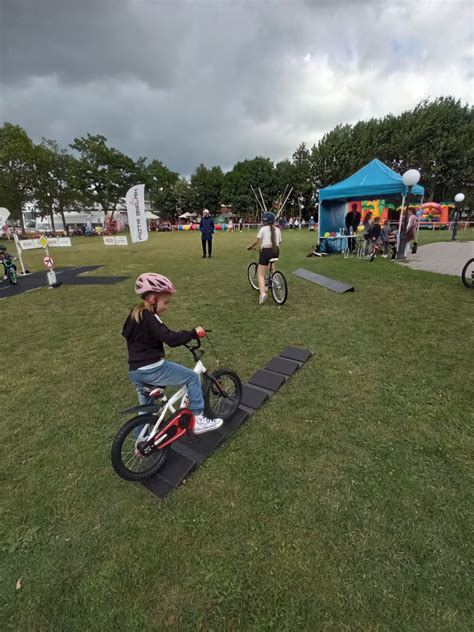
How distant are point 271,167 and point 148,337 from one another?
52195 millimetres

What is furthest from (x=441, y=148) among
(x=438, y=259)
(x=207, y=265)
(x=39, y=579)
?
(x=39, y=579)

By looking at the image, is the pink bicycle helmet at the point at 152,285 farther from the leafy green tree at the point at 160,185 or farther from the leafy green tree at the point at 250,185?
the leafy green tree at the point at 160,185

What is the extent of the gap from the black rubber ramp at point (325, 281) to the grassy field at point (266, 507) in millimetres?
3076

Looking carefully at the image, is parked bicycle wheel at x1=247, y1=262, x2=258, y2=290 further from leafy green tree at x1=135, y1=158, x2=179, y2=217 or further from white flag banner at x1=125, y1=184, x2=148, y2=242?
leafy green tree at x1=135, y1=158, x2=179, y2=217

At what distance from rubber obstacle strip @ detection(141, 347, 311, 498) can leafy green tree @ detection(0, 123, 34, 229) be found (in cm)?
4818

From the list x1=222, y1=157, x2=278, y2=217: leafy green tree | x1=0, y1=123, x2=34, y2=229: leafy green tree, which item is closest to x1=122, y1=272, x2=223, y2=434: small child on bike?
x1=222, y1=157, x2=278, y2=217: leafy green tree

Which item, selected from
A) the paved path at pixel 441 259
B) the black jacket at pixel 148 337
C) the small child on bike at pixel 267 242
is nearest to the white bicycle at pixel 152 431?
the black jacket at pixel 148 337

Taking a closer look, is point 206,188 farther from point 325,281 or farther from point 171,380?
point 171,380

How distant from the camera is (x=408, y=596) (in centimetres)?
161

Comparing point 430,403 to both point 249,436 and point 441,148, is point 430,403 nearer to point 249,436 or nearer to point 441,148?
point 249,436

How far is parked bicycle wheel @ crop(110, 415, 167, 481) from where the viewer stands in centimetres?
223

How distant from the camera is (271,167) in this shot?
47906mm

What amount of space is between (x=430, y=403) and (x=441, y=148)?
137 feet

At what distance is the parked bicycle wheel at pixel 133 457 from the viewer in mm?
2229
